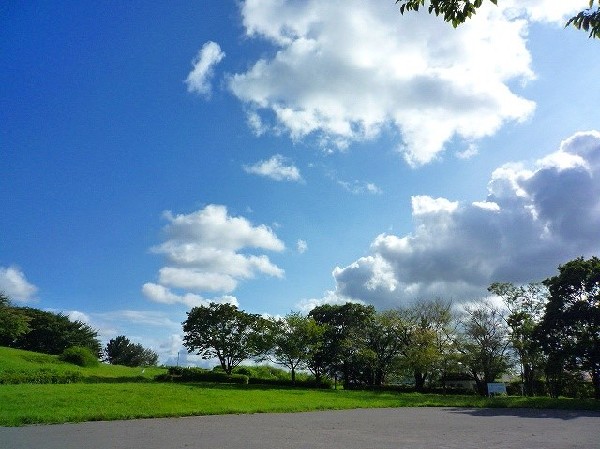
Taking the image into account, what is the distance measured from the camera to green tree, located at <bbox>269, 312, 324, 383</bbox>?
161 feet

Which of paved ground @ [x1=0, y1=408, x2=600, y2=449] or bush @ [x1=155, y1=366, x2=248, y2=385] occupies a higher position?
paved ground @ [x1=0, y1=408, x2=600, y2=449]

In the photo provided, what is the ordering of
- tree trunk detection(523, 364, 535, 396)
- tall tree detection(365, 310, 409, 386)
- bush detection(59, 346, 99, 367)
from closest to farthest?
tree trunk detection(523, 364, 535, 396)
bush detection(59, 346, 99, 367)
tall tree detection(365, 310, 409, 386)

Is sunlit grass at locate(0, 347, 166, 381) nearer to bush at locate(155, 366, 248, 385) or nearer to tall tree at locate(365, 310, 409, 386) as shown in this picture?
bush at locate(155, 366, 248, 385)

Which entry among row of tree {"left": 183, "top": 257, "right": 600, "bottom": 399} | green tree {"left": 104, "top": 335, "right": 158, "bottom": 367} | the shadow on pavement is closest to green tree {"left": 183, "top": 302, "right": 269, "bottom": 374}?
row of tree {"left": 183, "top": 257, "right": 600, "bottom": 399}

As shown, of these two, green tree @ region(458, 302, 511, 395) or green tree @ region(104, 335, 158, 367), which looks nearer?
green tree @ region(458, 302, 511, 395)

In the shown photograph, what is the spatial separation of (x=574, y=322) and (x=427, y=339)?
52.2ft

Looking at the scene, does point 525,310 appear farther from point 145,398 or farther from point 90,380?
point 90,380

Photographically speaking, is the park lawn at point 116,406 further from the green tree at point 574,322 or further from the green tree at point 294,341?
the green tree at point 294,341

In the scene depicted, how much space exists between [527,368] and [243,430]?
4192 cm

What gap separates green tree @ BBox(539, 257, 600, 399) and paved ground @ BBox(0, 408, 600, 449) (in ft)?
68.9

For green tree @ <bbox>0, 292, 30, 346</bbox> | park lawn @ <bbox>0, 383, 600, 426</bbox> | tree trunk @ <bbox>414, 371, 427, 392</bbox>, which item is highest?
green tree @ <bbox>0, 292, 30, 346</bbox>

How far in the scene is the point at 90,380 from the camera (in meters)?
36.9

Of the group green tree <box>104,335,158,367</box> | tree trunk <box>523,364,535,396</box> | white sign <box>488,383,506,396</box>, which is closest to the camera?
white sign <box>488,383,506,396</box>

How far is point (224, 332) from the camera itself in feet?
167
